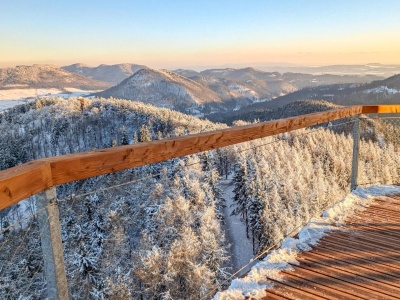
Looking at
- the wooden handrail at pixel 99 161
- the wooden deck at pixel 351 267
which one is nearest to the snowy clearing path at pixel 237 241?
the wooden deck at pixel 351 267

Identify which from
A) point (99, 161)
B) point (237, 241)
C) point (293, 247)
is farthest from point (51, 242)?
point (237, 241)

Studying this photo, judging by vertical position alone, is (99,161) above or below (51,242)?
above

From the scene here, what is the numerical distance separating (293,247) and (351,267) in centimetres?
54

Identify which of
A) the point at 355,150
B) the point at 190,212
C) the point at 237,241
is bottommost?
the point at 237,241

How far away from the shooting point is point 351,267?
2.65 metres

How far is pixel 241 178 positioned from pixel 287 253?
83.4 ft

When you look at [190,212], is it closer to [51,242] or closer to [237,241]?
[237,241]

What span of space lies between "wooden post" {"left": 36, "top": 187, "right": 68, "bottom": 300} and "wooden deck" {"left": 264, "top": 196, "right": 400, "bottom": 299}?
159 cm

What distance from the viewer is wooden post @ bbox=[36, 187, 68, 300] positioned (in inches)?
49.9

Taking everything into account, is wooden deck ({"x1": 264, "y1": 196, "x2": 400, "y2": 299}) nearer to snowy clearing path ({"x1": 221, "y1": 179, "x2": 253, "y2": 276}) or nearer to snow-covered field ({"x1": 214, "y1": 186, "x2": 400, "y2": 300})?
snow-covered field ({"x1": 214, "y1": 186, "x2": 400, "y2": 300})

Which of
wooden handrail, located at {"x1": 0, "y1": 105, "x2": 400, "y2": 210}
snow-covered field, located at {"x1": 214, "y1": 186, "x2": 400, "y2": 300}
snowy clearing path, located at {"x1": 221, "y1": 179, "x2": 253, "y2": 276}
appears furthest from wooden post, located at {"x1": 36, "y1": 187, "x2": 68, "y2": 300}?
snowy clearing path, located at {"x1": 221, "y1": 179, "x2": 253, "y2": 276}

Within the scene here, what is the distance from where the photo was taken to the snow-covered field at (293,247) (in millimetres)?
2367

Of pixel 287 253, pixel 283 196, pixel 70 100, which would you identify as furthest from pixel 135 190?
pixel 70 100

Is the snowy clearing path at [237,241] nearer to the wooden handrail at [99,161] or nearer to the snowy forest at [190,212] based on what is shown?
the snowy forest at [190,212]
